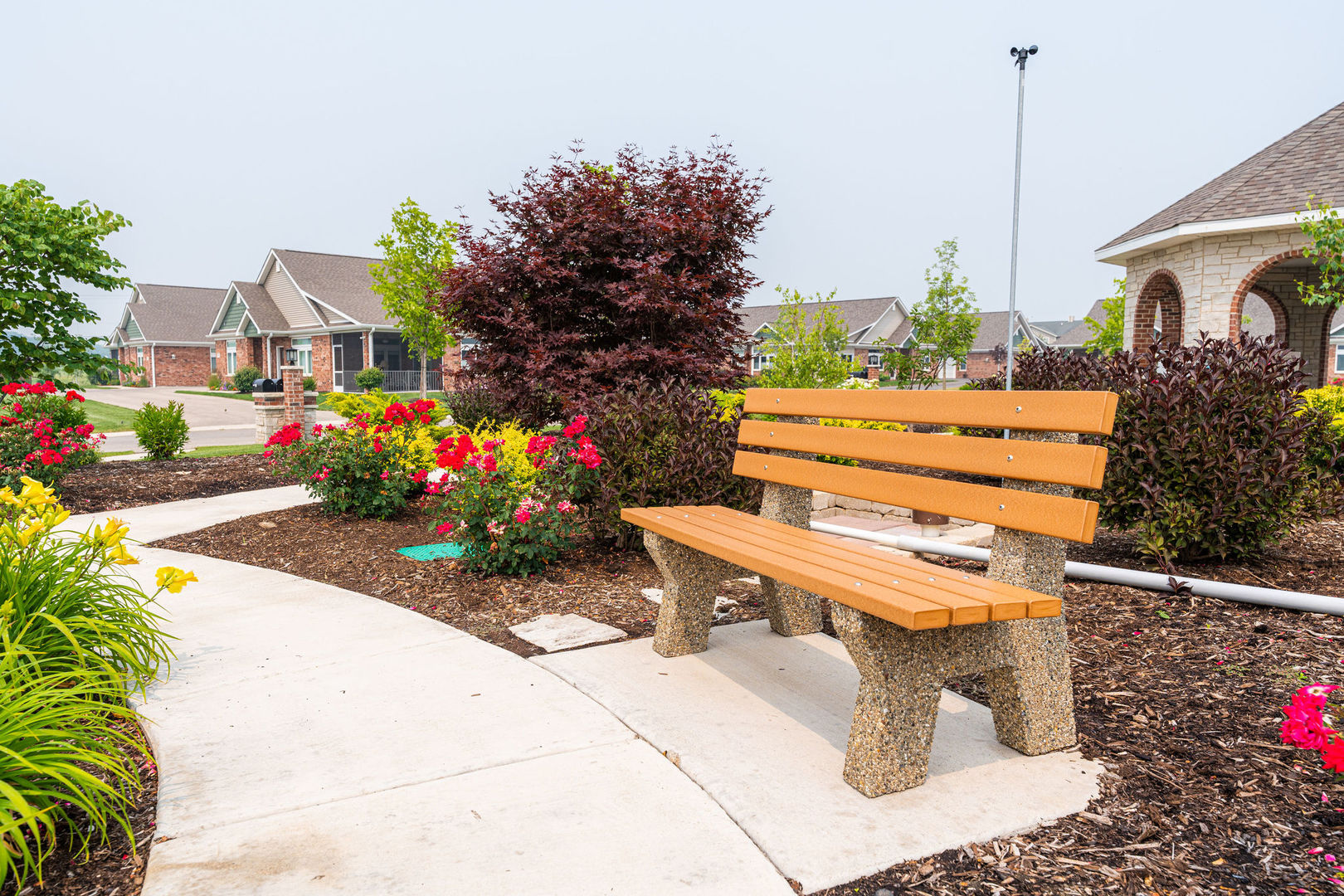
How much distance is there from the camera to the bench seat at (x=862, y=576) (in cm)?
215

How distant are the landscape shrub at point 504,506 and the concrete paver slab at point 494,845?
2441 mm

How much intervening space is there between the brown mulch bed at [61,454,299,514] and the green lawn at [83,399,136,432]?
9708 millimetres

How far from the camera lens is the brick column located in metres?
14.1

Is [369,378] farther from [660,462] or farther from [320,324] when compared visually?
[660,462]

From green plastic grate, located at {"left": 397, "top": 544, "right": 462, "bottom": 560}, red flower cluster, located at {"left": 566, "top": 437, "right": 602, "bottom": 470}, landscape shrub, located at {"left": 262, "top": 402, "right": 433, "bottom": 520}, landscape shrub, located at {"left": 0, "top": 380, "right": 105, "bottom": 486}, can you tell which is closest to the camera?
red flower cluster, located at {"left": 566, "top": 437, "right": 602, "bottom": 470}

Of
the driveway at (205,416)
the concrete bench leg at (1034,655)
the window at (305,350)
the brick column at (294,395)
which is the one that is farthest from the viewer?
the window at (305,350)

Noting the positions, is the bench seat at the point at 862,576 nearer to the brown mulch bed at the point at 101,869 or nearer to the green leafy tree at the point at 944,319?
the brown mulch bed at the point at 101,869

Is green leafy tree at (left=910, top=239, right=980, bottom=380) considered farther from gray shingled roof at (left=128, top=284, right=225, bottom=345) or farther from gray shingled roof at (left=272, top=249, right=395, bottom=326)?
gray shingled roof at (left=128, top=284, right=225, bottom=345)

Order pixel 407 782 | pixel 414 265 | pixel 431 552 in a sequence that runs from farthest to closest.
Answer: pixel 414 265
pixel 431 552
pixel 407 782

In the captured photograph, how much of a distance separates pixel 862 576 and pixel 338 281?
40.0 meters

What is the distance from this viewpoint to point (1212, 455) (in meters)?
4.49

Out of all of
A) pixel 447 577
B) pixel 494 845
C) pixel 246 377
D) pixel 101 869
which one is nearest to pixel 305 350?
pixel 246 377

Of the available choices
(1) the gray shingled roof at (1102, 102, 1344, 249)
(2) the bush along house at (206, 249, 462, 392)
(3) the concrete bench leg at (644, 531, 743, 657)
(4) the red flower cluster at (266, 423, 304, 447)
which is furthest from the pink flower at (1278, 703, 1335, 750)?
(2) the bush along house at (206, 249, 462, 392)

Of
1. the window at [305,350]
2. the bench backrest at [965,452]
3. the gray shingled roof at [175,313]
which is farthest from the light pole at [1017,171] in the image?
the gray shingled roof at [175,313]
